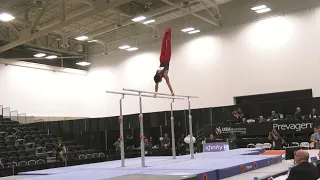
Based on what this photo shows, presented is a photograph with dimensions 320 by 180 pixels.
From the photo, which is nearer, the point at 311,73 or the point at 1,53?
the point at 311,73

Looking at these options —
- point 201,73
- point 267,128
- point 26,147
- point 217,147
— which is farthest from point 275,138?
point 26,147

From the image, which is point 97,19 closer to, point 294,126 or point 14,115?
point 14,115

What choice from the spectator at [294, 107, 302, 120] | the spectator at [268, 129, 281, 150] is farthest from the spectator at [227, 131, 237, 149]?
the spectator at [294, 107, 302, 120]

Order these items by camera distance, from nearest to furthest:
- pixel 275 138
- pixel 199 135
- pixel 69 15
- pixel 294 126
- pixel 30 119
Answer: pixel 275 138, pixel 294 126, pixel 69 15, pixel 199 135, pixel 30 119

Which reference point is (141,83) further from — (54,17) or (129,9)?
(54,17)

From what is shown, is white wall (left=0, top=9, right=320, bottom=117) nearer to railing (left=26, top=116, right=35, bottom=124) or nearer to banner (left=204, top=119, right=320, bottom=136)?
railing (left=26, top=116, right=35, bottom=124)

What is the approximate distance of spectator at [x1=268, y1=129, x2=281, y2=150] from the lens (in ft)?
52.2

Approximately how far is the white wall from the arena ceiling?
780 mm

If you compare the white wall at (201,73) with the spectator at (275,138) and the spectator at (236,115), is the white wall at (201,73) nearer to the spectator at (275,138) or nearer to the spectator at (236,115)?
the spectator at (236,115)

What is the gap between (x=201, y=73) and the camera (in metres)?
20.9

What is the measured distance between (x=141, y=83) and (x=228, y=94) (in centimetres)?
588

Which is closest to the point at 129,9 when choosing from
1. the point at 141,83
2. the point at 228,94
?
the point at 141,83

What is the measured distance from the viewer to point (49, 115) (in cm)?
2320

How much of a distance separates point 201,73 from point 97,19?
663 cm
